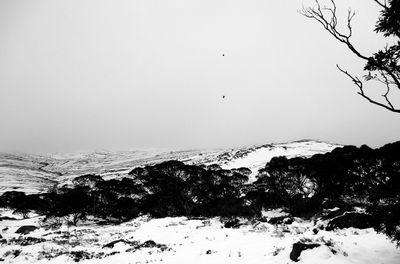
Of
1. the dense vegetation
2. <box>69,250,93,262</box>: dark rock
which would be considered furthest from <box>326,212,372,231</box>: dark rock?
<box>69,250,93,262</box>: dark rock

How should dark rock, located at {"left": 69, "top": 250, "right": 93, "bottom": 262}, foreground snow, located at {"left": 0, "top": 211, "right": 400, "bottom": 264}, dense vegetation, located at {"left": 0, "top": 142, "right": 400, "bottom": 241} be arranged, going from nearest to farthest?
1. foreground snow, located at {"left": 0, "top": 211, "right": 400, "bottom": 264}
2. dark rock, located at {"left": 69, "top": 250, "right": 93, "bottom": 262}
3. dense vegetation, located at {"left": 0, "top": 142, "right": 400, "bottom": 241}

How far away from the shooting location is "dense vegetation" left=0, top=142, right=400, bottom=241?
3706 centimetres

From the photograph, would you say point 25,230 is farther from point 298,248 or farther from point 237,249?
point 298,248

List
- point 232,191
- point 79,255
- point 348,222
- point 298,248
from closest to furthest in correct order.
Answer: point 298,248
point 348,222
point 79,255
point 232,191

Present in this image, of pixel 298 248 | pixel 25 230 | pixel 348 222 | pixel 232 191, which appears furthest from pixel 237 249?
pixel 232 191

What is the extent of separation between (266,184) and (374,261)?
49.2m

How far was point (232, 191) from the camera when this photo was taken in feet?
209

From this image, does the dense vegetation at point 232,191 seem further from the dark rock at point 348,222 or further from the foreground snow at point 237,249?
the foreground snow at point 237,249

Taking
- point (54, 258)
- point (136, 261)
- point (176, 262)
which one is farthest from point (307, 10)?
point (54, 258)

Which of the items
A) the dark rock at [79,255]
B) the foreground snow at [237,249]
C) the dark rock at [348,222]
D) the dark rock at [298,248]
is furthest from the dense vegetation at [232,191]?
the dark rock at [298,248]

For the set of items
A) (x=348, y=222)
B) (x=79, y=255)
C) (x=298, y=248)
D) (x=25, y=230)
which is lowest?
(x=25, y=230)

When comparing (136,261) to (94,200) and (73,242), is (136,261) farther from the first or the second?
(94,200)

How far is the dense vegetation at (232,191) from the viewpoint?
3706 cm

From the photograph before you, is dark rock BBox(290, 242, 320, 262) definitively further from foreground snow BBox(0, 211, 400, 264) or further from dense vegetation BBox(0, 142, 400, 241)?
dense vegetation BBox(0, 142, 400, 241)
